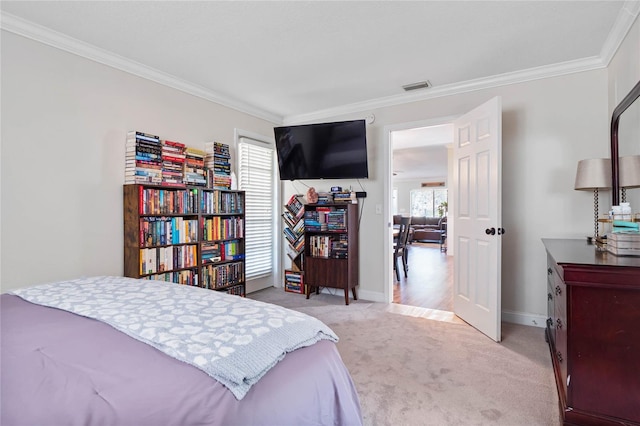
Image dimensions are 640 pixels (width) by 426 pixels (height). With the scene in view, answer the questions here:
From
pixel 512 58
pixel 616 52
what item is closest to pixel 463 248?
pixel 512 58

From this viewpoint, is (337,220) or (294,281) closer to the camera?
(337,220)

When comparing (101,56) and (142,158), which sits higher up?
(101,56)

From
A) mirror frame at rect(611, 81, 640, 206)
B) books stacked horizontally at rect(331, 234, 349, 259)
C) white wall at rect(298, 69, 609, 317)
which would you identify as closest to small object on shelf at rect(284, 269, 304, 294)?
books stacked horizontally at rect(331, 234, 349, 259)

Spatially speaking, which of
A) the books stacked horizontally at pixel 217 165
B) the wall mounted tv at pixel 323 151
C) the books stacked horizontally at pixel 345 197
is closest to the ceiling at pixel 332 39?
the wall mounted tv at pixel 323 151

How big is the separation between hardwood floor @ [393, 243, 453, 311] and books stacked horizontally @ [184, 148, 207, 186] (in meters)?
2.58

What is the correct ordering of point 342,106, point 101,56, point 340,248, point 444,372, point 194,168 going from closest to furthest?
point 444,372
point 101,56
point 194,168
point 340,248
point 342,106

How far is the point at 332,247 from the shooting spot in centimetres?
397

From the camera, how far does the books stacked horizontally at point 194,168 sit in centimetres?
314

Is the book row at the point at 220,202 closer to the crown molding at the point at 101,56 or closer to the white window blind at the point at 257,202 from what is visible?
the white window blind at the point at 257,202

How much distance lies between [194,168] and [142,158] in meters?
0.51

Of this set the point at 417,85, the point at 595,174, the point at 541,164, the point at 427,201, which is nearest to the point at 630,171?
the point at 595,174

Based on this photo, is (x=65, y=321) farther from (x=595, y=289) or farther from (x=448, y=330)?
(x=448, y=330)

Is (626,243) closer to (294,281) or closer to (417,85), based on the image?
(417,85)

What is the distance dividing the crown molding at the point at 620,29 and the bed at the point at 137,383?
2680 millimetres
